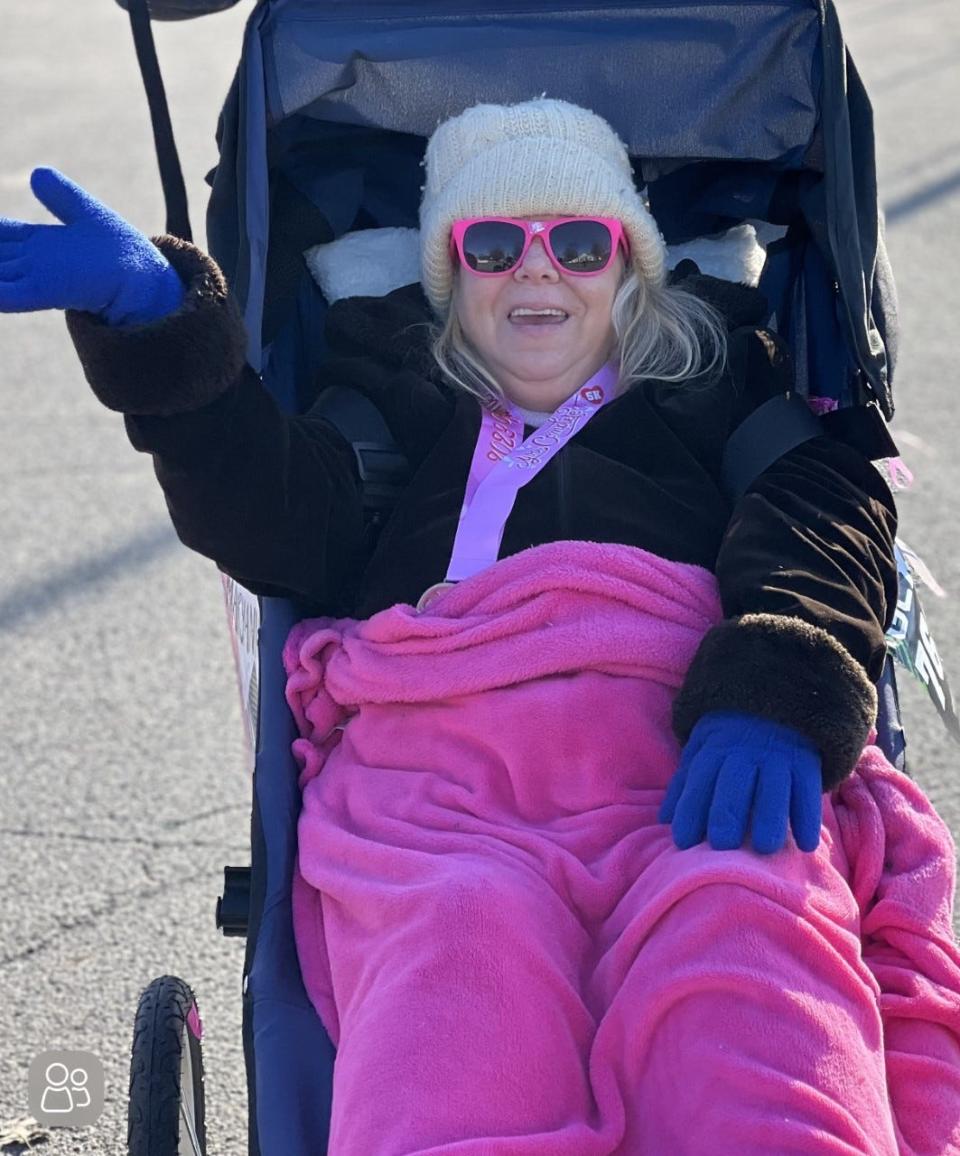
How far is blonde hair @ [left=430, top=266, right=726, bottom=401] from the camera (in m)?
2.69

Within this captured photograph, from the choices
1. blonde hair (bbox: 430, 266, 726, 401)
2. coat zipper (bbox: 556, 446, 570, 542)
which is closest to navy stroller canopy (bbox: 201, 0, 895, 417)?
blonde hair (bbox: 430, 266, 726, 401)

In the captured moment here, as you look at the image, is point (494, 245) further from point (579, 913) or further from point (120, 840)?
point (120, 840)

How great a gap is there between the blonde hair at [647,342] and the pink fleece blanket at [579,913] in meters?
0.44

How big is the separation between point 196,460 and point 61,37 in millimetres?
10627

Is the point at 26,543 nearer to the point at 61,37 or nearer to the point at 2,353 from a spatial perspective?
the point at 2,353

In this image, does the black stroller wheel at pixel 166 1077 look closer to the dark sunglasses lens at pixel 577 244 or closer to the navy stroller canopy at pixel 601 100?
the navy stroller canopy at pixel 601 100

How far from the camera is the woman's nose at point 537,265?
2.64m

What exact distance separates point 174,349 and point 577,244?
74 centimetres

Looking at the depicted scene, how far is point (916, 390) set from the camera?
5.70 meters

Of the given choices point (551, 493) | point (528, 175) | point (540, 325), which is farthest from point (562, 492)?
point (528, 175)

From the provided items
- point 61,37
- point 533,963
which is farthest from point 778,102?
point 61,37

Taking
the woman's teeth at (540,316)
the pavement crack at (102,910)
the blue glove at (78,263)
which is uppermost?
the blue glove at (78,263)

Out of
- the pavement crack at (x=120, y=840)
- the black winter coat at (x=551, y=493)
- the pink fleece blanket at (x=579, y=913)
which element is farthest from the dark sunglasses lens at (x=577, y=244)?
the pavement crack at (x=120, y=840)

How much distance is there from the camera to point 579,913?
209cm
